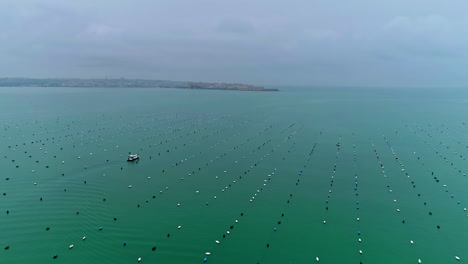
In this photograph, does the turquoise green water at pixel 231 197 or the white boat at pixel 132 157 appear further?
the white boat at pixel 132 157

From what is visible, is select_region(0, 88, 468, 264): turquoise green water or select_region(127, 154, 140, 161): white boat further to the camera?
select_region(127, 154, 140, 161): white boat

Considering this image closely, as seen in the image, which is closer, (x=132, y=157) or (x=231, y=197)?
(x=231, y=197)

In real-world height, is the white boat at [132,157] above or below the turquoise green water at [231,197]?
above

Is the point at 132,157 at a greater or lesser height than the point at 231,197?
greater

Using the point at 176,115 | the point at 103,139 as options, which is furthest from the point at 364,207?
the point at 176,115

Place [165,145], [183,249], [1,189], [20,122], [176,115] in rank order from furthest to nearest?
[176,115], [20,122], [165,145], [1,189], [183,249]

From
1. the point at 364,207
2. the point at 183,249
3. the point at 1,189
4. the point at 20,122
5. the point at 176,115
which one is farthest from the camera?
the point at 176,115

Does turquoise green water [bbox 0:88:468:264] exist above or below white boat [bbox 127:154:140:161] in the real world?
below

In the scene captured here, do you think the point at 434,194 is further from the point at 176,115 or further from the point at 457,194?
the point at 176,115
